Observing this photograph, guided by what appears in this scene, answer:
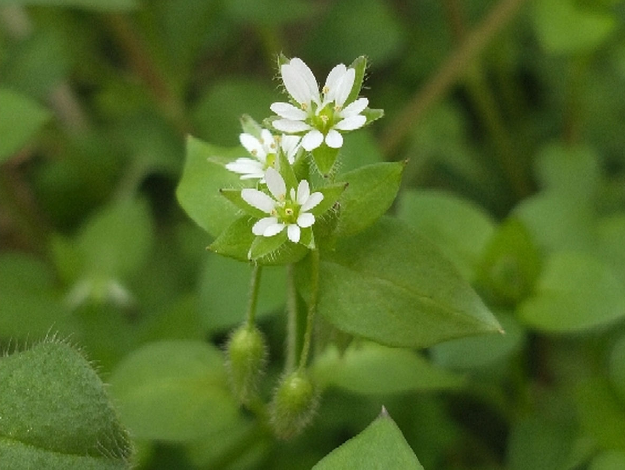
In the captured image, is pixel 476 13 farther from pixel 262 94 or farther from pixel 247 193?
pixel 247 193

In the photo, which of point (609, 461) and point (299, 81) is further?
point (609, 461)

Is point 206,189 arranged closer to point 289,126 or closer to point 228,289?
point 289,126

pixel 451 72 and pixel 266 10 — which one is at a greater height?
pixel 266 10

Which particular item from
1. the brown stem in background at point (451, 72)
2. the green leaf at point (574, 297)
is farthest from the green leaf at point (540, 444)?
the brown stem in background at point (451, 72)

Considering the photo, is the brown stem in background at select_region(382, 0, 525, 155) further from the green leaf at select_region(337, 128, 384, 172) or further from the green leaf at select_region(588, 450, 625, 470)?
the green leaf at select_region(588, 450, 625, 470)

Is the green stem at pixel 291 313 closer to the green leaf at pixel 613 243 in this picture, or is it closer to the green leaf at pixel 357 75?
the green leaf at pixel 357 75

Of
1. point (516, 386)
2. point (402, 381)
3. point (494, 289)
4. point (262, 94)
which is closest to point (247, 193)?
point (402, 381)

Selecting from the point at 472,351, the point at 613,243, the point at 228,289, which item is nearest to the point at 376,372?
the point at 472,351
